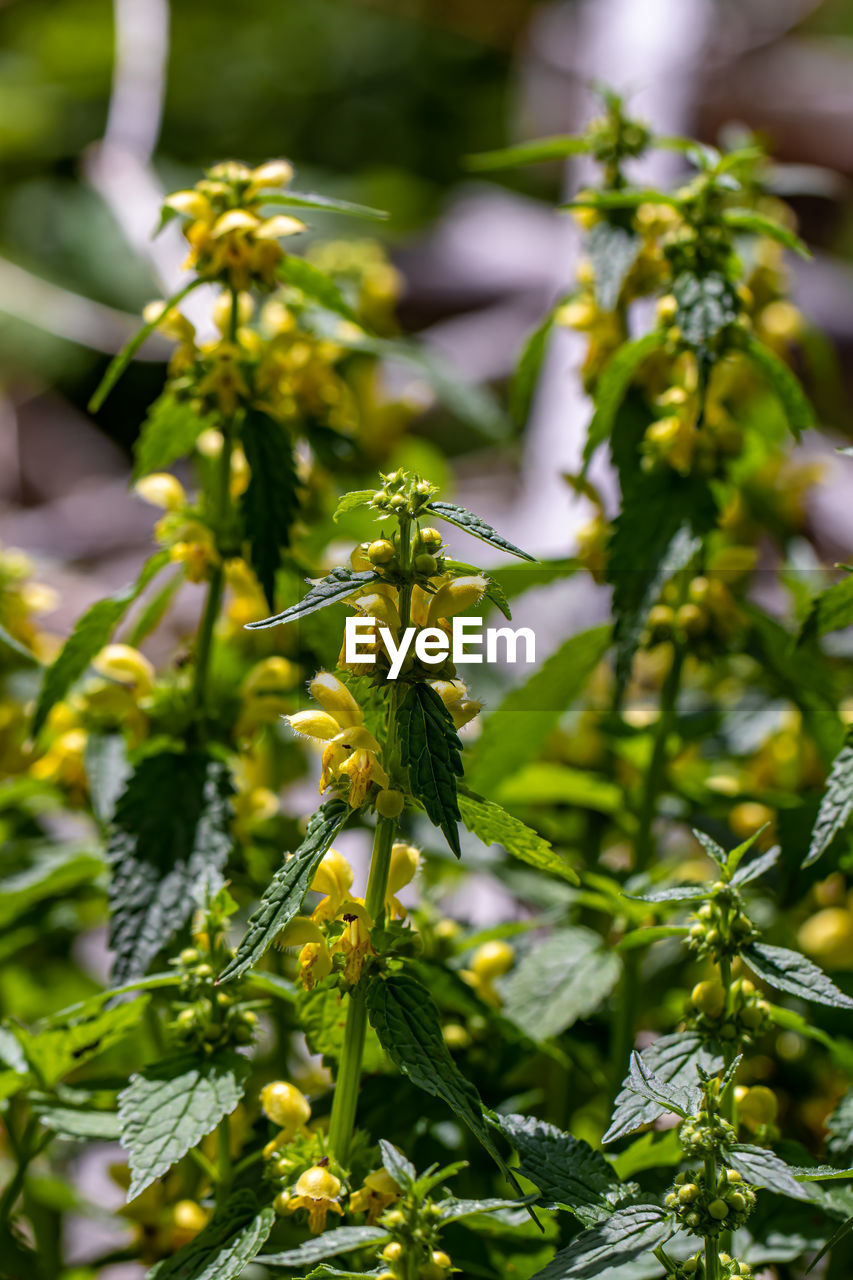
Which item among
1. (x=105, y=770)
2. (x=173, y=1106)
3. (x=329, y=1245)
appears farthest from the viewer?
(x=105, y=770)

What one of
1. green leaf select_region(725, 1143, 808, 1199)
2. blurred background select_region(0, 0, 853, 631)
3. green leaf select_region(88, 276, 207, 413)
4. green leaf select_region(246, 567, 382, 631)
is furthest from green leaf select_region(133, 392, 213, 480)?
blurred background select_region(0, 0, 853, 631)

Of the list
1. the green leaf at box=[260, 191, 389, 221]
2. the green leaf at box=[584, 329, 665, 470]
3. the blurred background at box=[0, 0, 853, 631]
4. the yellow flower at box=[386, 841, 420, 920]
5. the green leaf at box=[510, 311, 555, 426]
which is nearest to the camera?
the yellow flower at box=[386, 841, 420, 920]

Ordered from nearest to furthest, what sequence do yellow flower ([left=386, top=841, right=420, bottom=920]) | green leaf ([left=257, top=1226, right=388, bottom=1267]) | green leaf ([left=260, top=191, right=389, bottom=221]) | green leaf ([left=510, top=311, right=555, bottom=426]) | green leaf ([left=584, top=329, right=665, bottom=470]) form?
green leaf ([left=257, top=1226, right=388, bottom=1267]) → yellow flower ([left=386, top=841, right=420, bottom=920]) → green leaf ([left=260, top=191, right=389, bottom=221]) → green leaf ([left=584, top=329, right=665, bottom=470]) → green leaf ([left=510, top=311, right=555, bottom=426])

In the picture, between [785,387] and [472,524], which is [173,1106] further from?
[785,387]

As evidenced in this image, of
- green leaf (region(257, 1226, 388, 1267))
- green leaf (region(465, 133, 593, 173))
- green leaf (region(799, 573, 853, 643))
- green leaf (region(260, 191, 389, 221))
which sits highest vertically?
green leaf (region(465, 133, 593, 173))

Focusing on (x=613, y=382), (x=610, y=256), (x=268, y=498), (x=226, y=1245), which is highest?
(x=610, y=256)

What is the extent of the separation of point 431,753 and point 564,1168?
216mm

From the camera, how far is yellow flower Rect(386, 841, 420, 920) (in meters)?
0.66

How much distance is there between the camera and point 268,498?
82 cm

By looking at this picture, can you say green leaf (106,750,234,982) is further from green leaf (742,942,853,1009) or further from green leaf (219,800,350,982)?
Result: green leaf (742,942,853,1009)

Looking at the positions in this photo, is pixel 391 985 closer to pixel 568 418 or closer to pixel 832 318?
pixel 568 418

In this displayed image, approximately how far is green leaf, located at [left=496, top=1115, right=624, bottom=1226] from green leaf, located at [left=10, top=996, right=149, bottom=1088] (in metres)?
0.25

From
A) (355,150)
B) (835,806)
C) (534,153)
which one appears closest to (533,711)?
(835,806)

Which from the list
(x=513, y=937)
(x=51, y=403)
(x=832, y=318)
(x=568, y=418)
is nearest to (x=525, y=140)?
(x=832, y=318)
